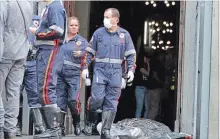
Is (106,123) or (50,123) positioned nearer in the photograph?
(50,123)

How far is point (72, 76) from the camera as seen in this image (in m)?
7.93

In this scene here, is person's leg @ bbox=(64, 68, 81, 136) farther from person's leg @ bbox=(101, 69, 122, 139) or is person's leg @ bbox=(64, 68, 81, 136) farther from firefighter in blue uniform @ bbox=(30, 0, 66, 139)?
firefighter in blue uniform @ bbox=(30, 0, 66, 139)

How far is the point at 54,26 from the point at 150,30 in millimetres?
8703

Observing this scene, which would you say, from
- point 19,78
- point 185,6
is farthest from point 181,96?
point 19,78

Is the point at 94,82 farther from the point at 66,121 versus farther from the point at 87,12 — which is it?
the point at 87,12

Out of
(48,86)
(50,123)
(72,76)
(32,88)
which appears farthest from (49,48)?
(72,76)

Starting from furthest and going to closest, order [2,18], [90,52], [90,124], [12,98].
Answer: [90,124], [90,52], [12,98], [2,18]

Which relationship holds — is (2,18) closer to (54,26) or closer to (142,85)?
(54,26)

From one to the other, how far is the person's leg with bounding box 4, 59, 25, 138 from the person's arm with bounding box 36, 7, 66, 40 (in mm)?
403

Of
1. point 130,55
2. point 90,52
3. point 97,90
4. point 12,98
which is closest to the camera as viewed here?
point 12,98

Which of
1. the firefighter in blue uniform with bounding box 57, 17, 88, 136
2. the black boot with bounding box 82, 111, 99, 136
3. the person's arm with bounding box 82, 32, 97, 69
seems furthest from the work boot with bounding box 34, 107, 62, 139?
the black boot with bounding box 82, 111, 99, 136

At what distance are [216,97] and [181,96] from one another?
84cm

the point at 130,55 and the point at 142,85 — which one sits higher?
the point at 130,55

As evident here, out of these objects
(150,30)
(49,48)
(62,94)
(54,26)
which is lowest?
(62,94)
